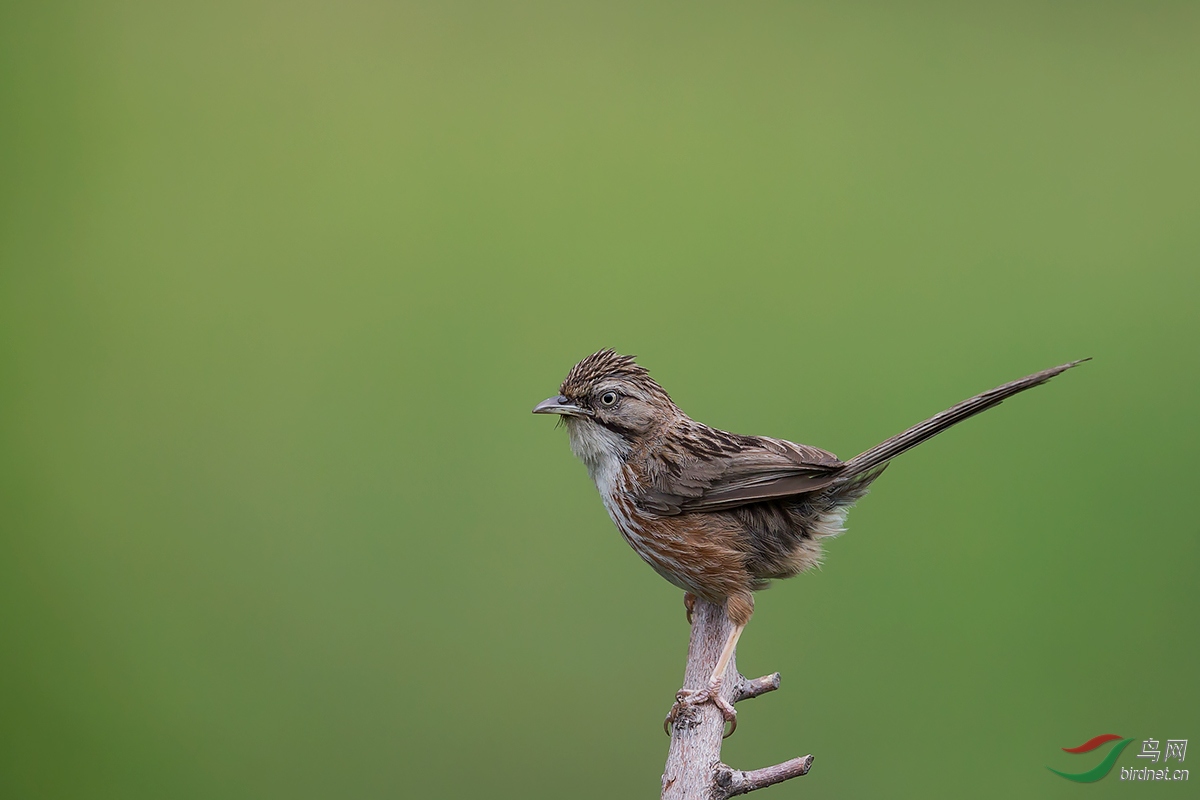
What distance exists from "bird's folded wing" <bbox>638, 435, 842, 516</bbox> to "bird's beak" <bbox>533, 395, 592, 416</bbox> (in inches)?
12.9

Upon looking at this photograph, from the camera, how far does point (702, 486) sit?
308cm

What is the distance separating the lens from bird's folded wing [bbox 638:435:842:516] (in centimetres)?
301

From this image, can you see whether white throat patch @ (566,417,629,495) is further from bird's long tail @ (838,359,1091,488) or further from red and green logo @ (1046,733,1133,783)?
red and green logo @ (1046,733,1133,783)

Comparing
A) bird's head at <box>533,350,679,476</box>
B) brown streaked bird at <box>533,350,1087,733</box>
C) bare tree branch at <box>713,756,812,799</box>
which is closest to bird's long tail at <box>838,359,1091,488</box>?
brown streaked bird at <box>533,350,1087,733</box>

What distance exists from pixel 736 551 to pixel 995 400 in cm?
91

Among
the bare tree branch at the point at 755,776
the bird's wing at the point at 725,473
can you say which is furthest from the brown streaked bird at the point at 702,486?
the bare tree branch at the point at 755,776

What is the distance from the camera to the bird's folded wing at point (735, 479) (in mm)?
3006

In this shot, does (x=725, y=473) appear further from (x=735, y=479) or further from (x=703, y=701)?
(x=703, y=701)

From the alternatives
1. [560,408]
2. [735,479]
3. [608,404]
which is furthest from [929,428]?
[560,408]

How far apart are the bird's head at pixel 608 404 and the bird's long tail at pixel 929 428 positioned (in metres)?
0.65

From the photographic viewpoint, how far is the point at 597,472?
331 centimetres

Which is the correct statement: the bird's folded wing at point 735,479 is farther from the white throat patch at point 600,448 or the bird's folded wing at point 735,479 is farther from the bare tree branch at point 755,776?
the bare tree branch at point 755,776

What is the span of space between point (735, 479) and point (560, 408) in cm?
60

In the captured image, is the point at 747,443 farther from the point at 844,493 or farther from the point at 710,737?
the point at 710,737
